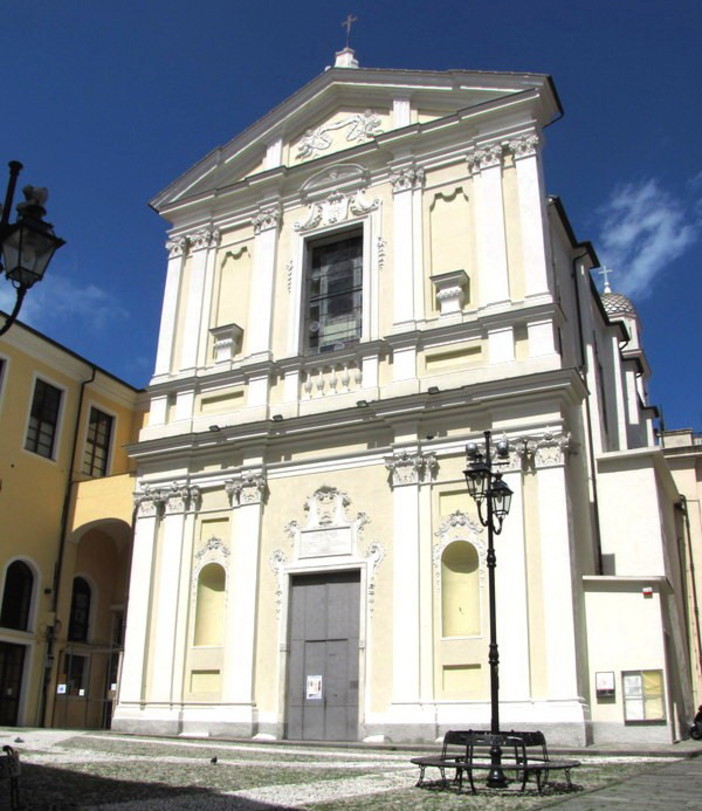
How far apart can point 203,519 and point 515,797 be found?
1298 cm

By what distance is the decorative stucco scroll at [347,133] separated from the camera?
2231 centimetres

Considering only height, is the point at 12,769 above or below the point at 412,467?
below

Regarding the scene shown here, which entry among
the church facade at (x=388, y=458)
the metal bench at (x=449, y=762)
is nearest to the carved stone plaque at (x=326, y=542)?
the church facade at (x=388, y=458)

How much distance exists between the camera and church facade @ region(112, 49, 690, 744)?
1639cm

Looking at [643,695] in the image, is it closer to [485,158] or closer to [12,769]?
[485,158]

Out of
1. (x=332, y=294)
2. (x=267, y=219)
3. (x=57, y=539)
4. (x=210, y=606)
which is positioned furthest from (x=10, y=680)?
(x=267, y=219)

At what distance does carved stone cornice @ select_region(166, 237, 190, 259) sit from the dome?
78.2ft

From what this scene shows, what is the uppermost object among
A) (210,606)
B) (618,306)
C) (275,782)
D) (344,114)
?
(618,306)

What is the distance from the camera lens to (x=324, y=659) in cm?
1811

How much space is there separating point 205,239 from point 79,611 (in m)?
11.2

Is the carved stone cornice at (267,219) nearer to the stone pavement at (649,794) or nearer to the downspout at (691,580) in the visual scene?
the downspout at (691,580)

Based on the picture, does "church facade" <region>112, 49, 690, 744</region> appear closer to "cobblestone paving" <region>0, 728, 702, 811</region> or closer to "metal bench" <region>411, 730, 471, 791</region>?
"cobblestone paving" <region>0, 728, 702, 811</region>

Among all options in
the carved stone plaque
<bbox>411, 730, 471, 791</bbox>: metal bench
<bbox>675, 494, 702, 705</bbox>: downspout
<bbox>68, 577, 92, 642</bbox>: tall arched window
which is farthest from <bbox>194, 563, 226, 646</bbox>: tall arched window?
<bbox>675, 494, 702, 705</bbox>: downspout

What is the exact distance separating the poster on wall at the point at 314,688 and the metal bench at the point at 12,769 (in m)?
11.1
